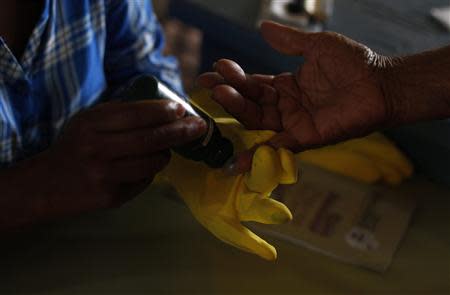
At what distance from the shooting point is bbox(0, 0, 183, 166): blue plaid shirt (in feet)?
2.43

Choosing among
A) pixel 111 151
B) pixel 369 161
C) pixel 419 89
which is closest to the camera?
pixel 111 151

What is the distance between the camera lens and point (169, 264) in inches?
28.5

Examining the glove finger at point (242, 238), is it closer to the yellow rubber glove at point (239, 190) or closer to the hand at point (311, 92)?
the yellow rubber glove at point (239, 190)

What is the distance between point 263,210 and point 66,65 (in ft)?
1.14

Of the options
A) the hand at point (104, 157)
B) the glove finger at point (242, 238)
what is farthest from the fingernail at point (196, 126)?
the glove finger at point (242, 238)

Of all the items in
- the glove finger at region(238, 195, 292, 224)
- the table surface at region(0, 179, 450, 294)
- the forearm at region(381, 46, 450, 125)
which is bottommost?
the table surface at region(0, 179, 450, 294)

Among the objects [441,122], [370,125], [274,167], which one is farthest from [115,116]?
[441,122]

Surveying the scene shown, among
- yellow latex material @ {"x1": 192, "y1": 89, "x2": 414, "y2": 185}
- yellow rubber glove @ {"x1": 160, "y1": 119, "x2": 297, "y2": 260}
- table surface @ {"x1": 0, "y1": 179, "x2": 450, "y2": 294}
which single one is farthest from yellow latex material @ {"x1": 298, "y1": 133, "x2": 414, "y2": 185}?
yellow rubber glove @ {"x1": 160, "y1": 119, "x2": 297, "y2": 260}

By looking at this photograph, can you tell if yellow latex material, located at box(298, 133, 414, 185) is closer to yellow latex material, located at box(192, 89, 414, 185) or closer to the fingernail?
yellow latex material, located at box(192, 89, 414, 185)

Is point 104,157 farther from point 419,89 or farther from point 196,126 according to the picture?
point 419,89

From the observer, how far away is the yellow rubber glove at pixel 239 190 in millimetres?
628

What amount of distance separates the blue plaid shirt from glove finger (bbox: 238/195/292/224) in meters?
0.31

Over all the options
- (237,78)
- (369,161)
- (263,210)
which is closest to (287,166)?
(263,210)

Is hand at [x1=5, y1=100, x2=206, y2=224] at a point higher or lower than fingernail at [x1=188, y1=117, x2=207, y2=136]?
lower
